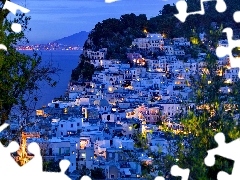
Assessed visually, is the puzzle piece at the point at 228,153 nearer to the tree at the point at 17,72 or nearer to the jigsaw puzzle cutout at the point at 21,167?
the jigsaw puzzle cutout at the point at 21,167

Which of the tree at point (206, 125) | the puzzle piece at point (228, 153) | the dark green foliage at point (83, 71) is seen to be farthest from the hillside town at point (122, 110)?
the puzzle piece at point (228, 153)

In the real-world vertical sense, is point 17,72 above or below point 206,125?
above

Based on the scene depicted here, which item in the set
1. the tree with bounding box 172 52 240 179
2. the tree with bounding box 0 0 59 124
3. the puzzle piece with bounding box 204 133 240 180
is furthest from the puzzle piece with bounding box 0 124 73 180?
the tree with bounding box 0 0 59 124

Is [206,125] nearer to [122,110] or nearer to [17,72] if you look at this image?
[17,72]

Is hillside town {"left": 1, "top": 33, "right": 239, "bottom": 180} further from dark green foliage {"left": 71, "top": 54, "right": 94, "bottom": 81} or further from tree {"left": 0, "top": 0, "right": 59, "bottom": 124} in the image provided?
dark green foliage {"left": 71, "top": 54, "right": 94, "bottom": 81}

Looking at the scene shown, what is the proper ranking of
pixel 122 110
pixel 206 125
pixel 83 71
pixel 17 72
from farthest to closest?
pixel 83 71
pixel 122 110
pixel 17 72
pixel 206 125

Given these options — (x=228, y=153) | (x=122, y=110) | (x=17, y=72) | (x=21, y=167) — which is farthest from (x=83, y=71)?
(x=228, y=153)

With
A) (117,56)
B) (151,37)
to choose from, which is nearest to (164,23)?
(151,37)
